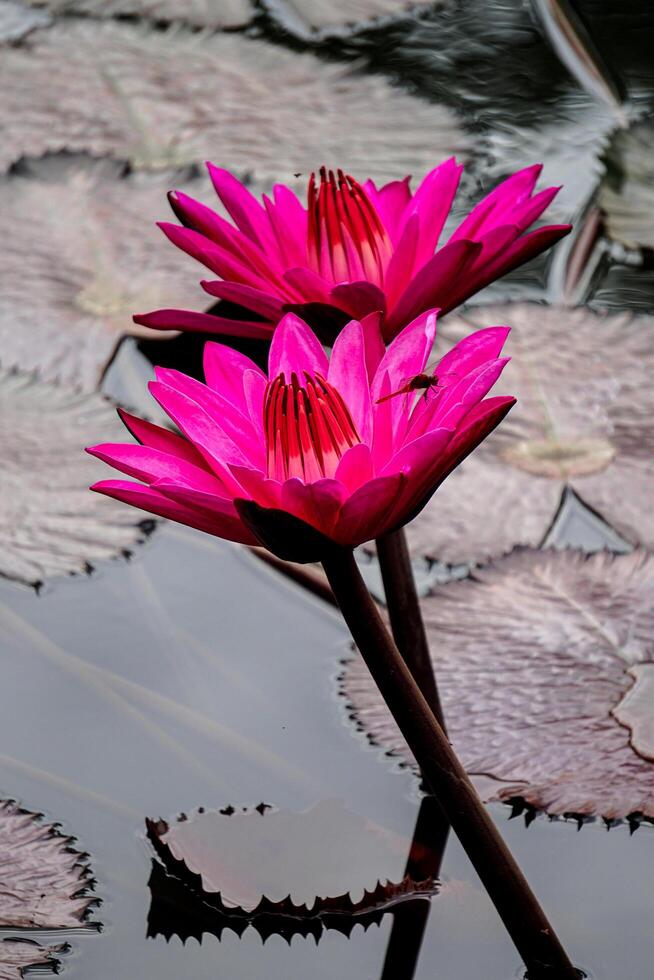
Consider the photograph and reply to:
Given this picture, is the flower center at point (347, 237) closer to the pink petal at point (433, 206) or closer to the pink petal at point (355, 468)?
the pink petal at point (433, 206)

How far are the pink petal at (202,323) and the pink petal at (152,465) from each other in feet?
0.58

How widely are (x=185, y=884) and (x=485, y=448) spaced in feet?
2.10

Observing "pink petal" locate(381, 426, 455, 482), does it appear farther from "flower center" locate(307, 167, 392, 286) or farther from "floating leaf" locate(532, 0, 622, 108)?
"floating leaf" locate(532, 0, 622, 108)

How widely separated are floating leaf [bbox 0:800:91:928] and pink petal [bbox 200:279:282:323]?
1.47 feet

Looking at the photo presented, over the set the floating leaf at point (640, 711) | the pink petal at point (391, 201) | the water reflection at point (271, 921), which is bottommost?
the water reflection at point (271, 921)

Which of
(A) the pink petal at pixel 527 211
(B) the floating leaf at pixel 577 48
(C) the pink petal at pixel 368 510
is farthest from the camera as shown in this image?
(B) the floating leaf at pixel 577 48

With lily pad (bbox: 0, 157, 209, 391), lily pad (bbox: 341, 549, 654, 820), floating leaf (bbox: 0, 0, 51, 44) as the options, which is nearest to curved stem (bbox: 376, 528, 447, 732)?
lily pad (bbox: 341, 549, 654, 820)

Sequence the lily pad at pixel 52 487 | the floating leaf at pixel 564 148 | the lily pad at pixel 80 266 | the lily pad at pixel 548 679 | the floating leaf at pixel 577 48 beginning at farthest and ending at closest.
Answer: the floating leaf at pixel 577 48, the floating leaf at pixel 564 148, the lily pad at pixel 80 266, the lily pad at pixel 52 487, the lily pad at pixel 548 679

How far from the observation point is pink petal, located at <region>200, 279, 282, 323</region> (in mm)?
767

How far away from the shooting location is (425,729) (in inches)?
25.6

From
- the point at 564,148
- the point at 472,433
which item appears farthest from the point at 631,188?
the point at 472,433

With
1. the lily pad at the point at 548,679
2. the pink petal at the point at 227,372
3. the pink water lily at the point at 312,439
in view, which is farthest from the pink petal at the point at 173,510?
the lily pad at the point at 548,679

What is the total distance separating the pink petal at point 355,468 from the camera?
0.61 m

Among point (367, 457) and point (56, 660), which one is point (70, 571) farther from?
point (367, 457)
